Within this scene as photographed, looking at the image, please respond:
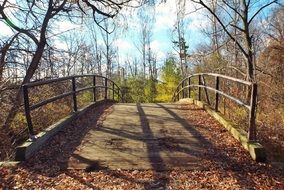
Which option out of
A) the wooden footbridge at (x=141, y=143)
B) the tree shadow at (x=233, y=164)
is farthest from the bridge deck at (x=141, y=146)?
the tree shadow at (x=233, y=164)

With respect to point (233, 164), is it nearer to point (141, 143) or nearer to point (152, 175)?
point (152, 175)

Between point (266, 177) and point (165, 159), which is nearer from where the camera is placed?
point (266, 177)

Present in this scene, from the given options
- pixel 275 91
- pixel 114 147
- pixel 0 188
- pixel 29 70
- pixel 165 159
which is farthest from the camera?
pixel 275 91

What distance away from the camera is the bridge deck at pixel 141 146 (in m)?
6.36

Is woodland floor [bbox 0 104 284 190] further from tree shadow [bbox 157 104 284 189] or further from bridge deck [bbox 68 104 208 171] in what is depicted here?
bridge deck [bbox 68 104 208 171]

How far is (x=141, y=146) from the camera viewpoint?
7.41 meters

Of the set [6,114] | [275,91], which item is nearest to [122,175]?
[6,114]

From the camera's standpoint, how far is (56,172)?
6035 millimetres

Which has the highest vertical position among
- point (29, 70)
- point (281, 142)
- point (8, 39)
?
point (8, 39)

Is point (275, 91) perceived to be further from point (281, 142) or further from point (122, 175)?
point (122, 175)

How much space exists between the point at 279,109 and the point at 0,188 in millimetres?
17987

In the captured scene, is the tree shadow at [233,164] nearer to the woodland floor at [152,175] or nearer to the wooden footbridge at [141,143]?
the woodland floor at [152,175]

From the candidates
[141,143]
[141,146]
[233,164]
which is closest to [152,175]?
[233,164]

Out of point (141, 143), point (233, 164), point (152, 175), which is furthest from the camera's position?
point (141, 143)
